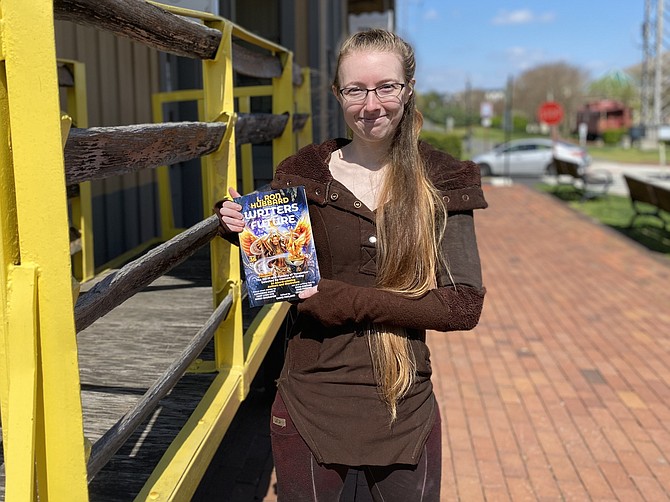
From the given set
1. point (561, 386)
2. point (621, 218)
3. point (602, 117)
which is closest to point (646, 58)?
point (602, 117)

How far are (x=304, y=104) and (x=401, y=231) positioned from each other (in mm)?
3044

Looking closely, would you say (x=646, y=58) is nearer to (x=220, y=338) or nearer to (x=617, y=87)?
(x=617, y=87)

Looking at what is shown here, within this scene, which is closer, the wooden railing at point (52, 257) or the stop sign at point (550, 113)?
the wooden railing at point (52, 257)

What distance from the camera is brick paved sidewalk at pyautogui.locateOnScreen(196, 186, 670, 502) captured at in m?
3.66

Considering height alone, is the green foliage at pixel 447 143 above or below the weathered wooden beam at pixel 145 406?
above

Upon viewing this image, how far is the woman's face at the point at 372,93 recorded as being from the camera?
1.78m

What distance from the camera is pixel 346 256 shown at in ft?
6.14

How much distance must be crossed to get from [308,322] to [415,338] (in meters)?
0.29

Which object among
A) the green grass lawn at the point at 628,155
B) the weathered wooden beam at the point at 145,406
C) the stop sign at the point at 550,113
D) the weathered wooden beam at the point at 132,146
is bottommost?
the green grass lawn at the point at 628,155

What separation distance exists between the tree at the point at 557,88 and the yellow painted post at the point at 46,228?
6569 cm

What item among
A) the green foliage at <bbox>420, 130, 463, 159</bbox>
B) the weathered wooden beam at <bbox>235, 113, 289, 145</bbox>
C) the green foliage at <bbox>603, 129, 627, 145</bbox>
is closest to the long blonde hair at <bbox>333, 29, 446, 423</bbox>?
the weathered wooden beam at <bbox>235, 113, 289, 145</bbox>

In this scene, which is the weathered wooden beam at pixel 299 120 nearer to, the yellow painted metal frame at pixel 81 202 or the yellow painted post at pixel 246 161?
the yellow painted post at pixel 246 161

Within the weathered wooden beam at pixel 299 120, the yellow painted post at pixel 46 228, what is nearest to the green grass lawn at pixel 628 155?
the weathered wooden beam at pixel 299 120

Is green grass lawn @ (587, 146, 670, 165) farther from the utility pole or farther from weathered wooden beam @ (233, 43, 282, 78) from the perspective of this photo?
weathered wooden beam @ (233, 43, 282, 78)
